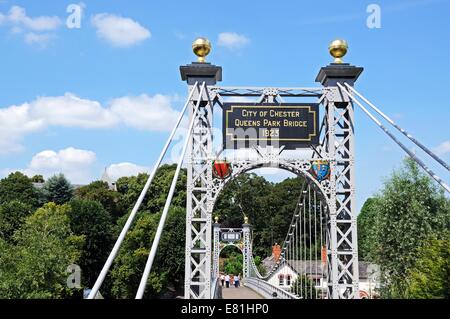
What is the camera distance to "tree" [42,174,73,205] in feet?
143

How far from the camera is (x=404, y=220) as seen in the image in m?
23.3

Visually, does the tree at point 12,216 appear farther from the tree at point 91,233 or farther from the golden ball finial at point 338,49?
the golden ball finial at point 338,49

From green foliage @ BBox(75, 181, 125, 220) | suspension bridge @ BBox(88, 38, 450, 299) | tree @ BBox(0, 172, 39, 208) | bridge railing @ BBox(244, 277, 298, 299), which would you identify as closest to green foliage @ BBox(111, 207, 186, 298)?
bridge railing @ BBox(244, 277, 298, 299)

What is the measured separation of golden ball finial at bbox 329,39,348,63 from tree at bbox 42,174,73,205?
116ft

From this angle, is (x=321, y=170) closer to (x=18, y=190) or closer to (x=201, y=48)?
(x=201, y=48)

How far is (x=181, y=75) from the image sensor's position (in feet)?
43.4

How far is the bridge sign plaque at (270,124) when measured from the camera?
1286 cm

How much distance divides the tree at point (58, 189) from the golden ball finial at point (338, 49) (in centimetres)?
3532

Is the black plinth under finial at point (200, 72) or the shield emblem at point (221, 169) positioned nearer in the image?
the shield emblem at point (221, 169)

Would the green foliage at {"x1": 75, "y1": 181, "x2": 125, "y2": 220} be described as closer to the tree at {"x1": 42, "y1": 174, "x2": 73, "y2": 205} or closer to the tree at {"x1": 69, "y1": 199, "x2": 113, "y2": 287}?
the tree at {"x1": 42, "y1": 174, "x2": 73, "y2": 205}

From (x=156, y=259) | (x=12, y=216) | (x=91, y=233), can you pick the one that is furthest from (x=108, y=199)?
(x=156, y=259)

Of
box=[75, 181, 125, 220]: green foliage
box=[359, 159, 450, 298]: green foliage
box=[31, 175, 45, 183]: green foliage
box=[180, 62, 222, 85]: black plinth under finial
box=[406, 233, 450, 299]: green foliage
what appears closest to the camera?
box=[406, 233, 450, 299]: green foliage

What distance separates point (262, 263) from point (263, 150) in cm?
3708

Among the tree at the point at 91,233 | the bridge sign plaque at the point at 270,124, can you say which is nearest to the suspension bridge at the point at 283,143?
the bridge sign plaque at the point at 270,124
